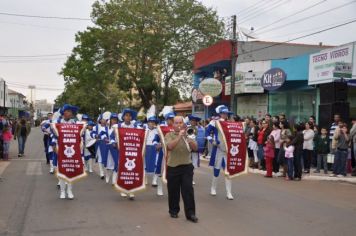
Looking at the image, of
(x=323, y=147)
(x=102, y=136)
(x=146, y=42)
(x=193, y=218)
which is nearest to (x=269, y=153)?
(x=323, y=147)

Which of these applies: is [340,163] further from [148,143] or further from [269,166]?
[148,143]

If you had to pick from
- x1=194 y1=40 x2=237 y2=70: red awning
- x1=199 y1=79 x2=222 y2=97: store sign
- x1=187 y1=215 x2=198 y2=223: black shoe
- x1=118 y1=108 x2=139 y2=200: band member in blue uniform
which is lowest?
x1=187 y1=215 x2=198 y2=223: black shoe

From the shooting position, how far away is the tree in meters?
41.8

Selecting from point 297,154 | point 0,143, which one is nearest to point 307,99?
point 297,154

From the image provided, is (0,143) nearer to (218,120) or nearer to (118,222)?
(218,120)

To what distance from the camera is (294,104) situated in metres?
24.7

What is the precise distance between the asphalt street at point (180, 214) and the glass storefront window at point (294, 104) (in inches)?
420

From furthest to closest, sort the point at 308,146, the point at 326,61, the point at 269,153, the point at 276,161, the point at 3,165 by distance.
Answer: the point at 326,61 → the point at 3,165 → the point at 308,146 → the point at 276,161 → the point at 269,153

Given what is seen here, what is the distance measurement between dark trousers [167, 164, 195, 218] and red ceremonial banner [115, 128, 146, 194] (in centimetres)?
175

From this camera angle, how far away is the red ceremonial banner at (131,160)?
9.85 meters

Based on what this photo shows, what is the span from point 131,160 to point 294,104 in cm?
1619

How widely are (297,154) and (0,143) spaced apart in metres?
11.0

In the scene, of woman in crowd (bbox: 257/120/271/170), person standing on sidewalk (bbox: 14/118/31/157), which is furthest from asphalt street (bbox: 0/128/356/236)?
person standing on sidewalk (bbox: 14/118/31/157)

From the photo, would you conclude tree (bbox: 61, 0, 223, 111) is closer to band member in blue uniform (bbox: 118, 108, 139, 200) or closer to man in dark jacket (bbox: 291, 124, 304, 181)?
man in dark jacket (bbox: 291, 124, 304, 181)
